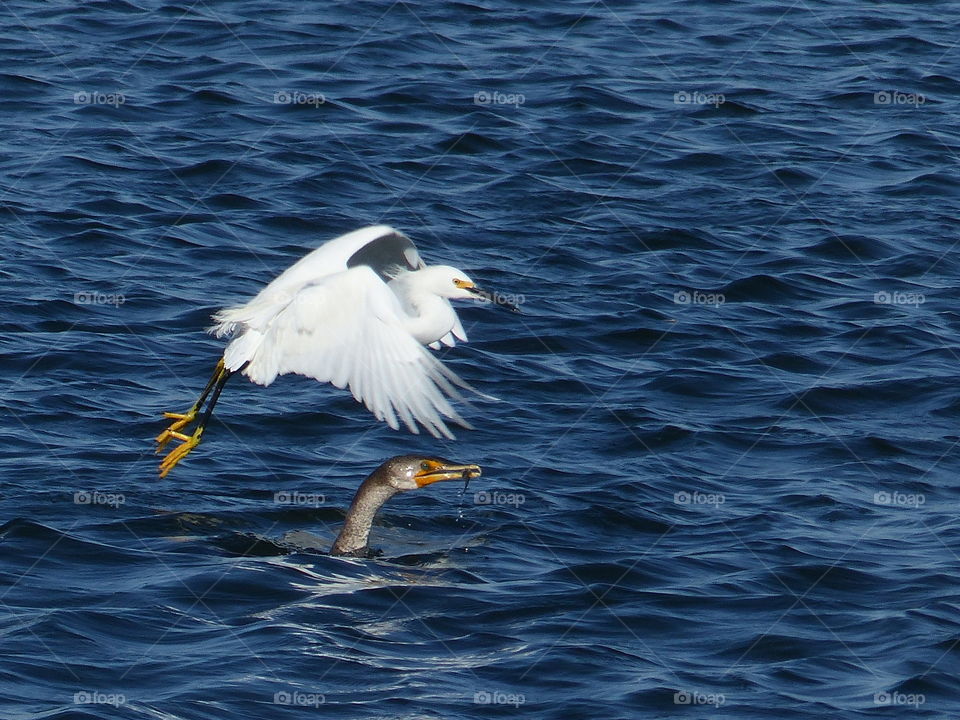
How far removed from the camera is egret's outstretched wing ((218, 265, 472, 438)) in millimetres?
9273

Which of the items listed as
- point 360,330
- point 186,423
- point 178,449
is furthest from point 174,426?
point 360,330

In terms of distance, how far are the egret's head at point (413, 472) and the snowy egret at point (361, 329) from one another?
24cm

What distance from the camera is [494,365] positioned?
13.9 meters

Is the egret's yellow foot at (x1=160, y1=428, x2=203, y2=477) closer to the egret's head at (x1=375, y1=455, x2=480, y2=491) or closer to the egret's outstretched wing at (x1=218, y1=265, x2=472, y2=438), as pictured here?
the egret's outstretched wing at (x1=218, y1=265, x2=472, y2=438)

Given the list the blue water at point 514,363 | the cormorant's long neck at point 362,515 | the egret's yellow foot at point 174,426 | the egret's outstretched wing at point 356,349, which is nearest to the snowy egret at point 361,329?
the egret's outstretched wing at point 356,349

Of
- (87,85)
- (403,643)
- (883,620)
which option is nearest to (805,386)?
(883,620)

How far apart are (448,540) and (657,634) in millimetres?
1694

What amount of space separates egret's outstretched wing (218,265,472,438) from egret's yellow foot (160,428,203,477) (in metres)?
1.20

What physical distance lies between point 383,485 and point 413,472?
20cm

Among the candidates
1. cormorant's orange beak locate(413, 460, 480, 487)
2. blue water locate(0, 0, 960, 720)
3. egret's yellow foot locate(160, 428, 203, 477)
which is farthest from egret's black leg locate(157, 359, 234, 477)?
cormorant's orange beak locate(413, 460, 480, 487)

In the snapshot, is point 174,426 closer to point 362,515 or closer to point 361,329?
point 362,515

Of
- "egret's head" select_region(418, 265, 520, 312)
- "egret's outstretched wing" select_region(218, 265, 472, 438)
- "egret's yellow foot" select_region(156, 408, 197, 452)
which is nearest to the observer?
"egret's outstretched wing" select_region(218, 265, 472, 438)

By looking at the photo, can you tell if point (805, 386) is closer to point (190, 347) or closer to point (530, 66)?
point (190, 347)

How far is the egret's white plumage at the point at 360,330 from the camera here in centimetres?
932
